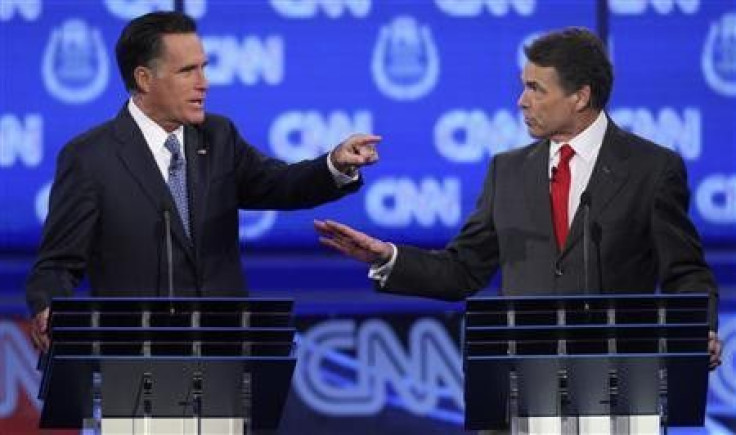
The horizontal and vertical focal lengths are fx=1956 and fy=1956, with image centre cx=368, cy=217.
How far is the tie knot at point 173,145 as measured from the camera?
4.69 m

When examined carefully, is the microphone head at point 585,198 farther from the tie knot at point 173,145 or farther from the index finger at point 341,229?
the tie knot at point 173,145

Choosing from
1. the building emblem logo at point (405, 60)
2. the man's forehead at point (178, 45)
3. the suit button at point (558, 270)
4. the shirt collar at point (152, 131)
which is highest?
the building emblem logo at point (405, 60)

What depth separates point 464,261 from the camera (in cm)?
470

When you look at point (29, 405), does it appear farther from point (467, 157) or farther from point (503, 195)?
point (503, 195)

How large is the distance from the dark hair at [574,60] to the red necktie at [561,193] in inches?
6.2

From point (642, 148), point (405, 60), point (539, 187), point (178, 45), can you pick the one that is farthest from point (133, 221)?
point (405, 60)

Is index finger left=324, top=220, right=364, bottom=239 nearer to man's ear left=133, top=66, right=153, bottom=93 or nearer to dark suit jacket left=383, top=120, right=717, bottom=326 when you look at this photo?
dark suit jacket left=383, top=120, right=717, bottom=326

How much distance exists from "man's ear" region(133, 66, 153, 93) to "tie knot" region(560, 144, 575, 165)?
101cm

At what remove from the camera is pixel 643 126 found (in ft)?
20.9

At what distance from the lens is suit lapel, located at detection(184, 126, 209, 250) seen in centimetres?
462

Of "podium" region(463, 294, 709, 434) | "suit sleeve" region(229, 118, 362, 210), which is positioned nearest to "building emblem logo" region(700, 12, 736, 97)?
"suit sleeve" region(229, 118, 362, 210)

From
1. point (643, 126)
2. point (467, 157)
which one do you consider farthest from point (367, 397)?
point (643, 126)

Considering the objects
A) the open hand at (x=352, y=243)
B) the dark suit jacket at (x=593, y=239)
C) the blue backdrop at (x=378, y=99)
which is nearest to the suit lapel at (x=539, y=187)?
the dark suit jacket at (x=593, y=239)

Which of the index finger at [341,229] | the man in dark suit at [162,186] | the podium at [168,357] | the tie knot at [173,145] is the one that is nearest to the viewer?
the podium at [168,357]
